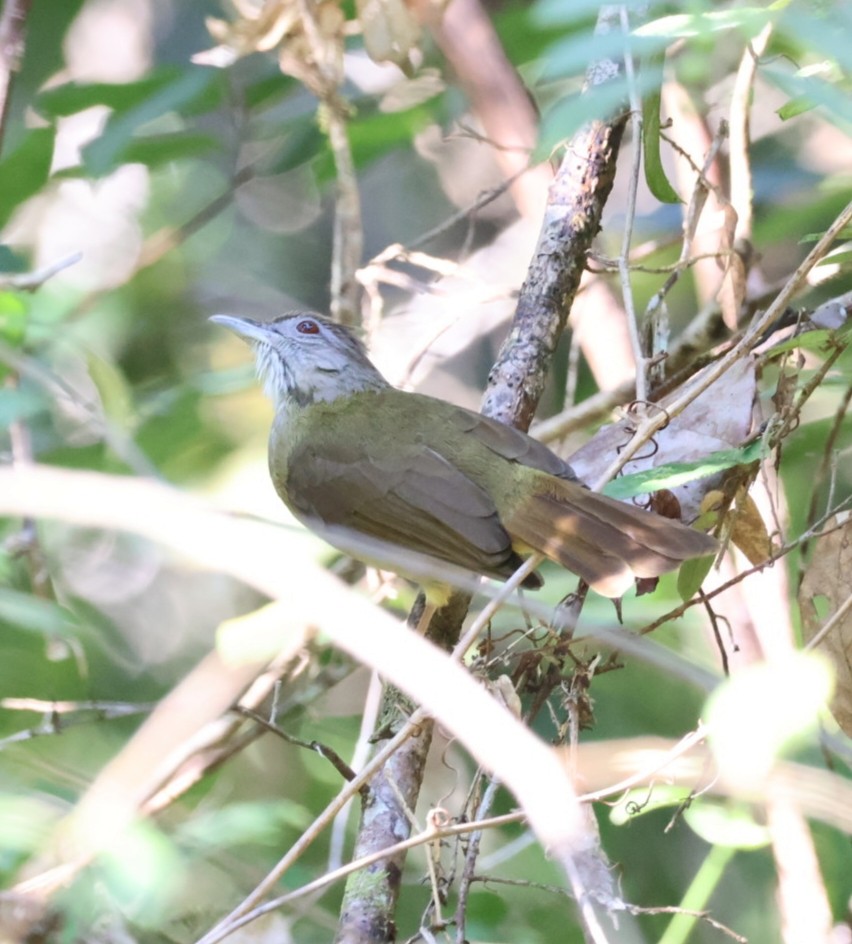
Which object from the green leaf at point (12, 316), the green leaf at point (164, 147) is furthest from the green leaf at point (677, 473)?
the green leaf at point (164, 147)

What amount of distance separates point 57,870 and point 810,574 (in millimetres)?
1682

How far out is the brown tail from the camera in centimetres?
257

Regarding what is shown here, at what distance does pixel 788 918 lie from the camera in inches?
114

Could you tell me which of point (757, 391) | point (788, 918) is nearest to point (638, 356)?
point (757, 391)

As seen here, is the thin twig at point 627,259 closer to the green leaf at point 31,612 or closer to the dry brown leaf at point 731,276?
the dry brown leaf at point 731,276

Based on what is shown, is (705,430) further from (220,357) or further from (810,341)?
(220,357)

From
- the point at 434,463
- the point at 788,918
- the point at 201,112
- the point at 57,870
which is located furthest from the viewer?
the point at 201,112

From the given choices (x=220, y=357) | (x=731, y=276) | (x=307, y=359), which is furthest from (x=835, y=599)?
(x=220, y=357)

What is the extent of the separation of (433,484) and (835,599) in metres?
1.23

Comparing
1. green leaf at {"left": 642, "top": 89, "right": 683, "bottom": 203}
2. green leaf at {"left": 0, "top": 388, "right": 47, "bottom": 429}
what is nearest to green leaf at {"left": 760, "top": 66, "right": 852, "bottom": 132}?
green leaf at {"left": 0, "top": 388, "right": 47, "bottom": 429}

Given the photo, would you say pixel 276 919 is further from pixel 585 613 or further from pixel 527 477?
pixel 527 477

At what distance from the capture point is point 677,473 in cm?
228

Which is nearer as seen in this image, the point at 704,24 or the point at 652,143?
the point at 704,24

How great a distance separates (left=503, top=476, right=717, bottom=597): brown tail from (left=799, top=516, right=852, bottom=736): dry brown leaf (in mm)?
270
